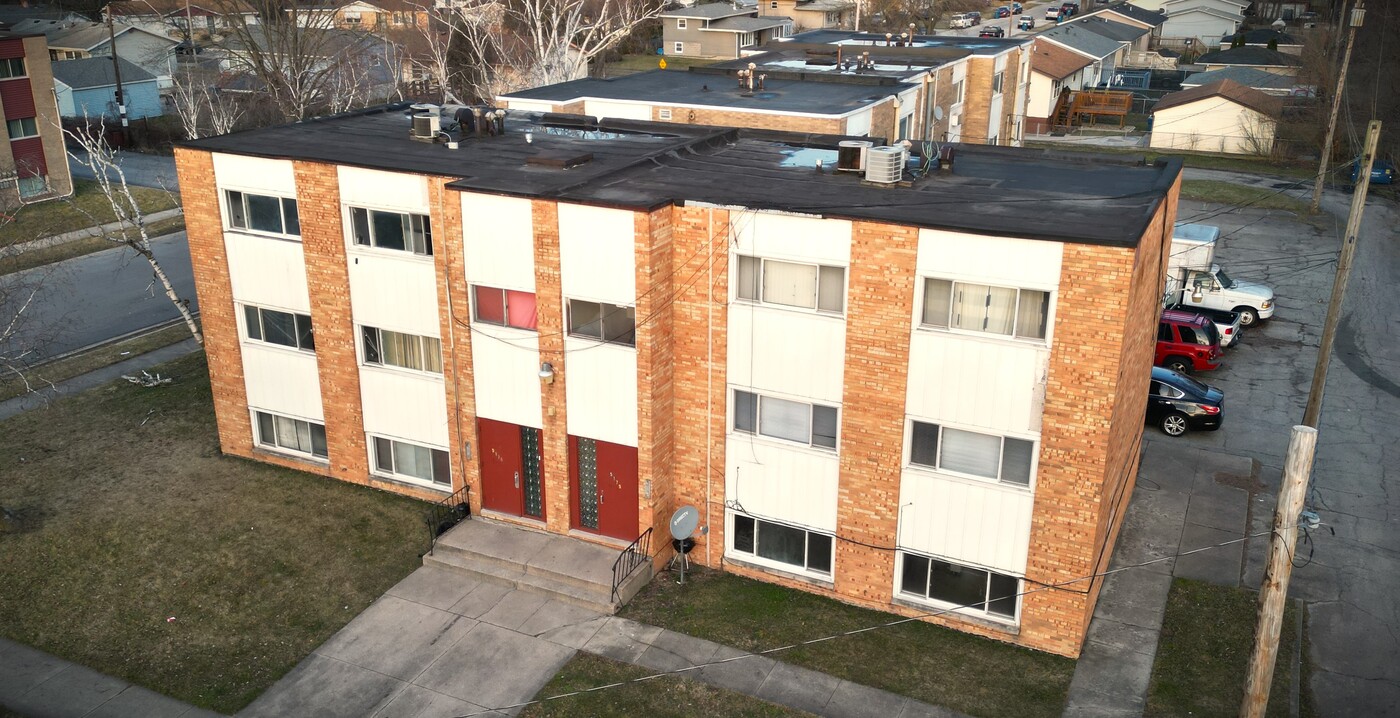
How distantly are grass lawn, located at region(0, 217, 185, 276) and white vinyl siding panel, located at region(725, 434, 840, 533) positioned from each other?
30.2 metres

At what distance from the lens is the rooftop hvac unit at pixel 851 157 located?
21.4 m

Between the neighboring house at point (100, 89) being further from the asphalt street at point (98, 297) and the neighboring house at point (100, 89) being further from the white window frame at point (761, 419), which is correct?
the white window frame at point (761, 419)

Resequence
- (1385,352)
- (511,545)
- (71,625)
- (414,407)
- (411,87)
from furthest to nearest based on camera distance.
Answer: (411,87)
(1385,352)
(414,407)
(511,545)
(71,625)

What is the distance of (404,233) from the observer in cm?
2192

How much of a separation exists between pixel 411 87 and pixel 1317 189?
52243 mm

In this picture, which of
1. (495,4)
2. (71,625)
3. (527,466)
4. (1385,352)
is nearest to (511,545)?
(527,466)

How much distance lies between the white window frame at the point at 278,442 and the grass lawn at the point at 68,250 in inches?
732

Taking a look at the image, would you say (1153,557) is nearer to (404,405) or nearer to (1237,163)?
(404,405)

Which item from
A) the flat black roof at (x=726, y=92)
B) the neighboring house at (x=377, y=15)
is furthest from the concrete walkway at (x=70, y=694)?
the neighboring house at (x=377, y=15)

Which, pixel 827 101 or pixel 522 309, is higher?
pixel 827 101

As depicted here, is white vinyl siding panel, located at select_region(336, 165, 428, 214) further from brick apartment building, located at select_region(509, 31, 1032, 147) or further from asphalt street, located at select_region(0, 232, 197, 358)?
asphalt street, located at select_region(0, 232, 197, 358)

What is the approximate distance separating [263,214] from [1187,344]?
2598 cm

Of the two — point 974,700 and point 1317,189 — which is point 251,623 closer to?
point 974,700

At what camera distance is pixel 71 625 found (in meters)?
19.5
